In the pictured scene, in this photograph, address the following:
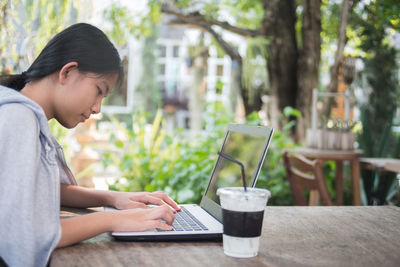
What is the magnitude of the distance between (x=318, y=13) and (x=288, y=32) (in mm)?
357

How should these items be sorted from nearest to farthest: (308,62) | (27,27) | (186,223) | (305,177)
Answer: (186,223) → (305,177) → (27,27) → (308,62)

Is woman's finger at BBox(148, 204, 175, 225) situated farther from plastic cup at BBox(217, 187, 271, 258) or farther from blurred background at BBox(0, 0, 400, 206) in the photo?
blurred background at BBox(0, 0, 400, 206)

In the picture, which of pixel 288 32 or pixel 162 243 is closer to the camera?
pixel 162 243

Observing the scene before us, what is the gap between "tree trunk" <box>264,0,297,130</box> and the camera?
4.89 metres

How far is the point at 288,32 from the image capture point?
4926 millimetres

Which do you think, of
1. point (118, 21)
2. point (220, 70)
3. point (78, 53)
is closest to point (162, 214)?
point (78, 53)

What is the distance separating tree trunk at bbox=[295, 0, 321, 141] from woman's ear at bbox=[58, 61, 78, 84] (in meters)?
3.85

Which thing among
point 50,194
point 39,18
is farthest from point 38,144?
point 39,18

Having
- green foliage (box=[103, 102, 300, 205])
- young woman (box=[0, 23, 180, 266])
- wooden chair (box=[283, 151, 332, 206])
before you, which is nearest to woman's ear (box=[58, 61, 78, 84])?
young woman (box=[0, 23, 180, 266])

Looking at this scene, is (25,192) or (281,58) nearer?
(25,192)

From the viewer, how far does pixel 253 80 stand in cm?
504

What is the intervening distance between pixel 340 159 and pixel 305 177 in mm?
945

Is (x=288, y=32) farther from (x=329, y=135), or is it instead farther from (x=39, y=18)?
(x=39, y=18)

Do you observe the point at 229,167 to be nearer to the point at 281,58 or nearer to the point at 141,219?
the point at 141,219
